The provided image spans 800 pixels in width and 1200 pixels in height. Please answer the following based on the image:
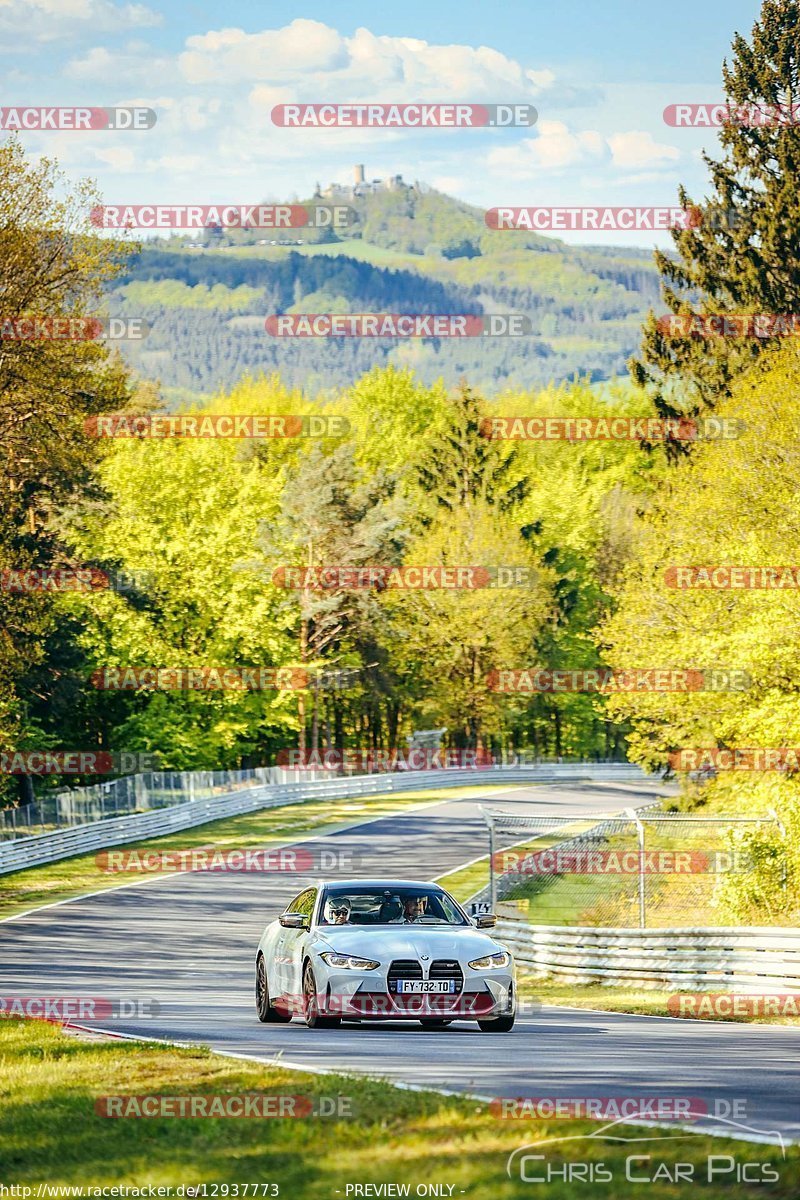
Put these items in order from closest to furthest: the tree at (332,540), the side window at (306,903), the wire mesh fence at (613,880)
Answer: the side window at (306,903)
the wire mesh fence at (613,880)
the tree at (332,540)

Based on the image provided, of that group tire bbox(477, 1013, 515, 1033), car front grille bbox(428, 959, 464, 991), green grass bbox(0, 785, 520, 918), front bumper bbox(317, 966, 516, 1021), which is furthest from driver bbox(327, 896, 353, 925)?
green grass bbox(0, 785, 520, 918)

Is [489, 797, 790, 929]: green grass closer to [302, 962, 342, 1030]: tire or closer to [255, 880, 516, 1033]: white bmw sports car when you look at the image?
[255, 880, 516, 1033]: white bmw sports car

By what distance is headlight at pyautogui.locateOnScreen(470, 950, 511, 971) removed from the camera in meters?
14.0

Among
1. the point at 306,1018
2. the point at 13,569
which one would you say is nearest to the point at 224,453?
the point at 13,569

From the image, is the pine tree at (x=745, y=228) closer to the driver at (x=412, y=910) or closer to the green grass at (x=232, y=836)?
the green grass at (x=232, y=836)

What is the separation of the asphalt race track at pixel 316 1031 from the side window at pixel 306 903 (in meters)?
1.11

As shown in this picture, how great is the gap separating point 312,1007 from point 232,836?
37.4 meters

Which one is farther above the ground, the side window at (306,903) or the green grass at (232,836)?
the side window at (306,903)

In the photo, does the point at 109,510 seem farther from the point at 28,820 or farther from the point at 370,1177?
the point at 370,1177

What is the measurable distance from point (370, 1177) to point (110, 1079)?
155 inches

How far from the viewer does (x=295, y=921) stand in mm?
15125

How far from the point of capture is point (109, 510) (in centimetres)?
5597

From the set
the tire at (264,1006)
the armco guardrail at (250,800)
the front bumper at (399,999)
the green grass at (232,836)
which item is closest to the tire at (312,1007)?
the front bumper at (399,999)

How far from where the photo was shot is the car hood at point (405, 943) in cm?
1387
